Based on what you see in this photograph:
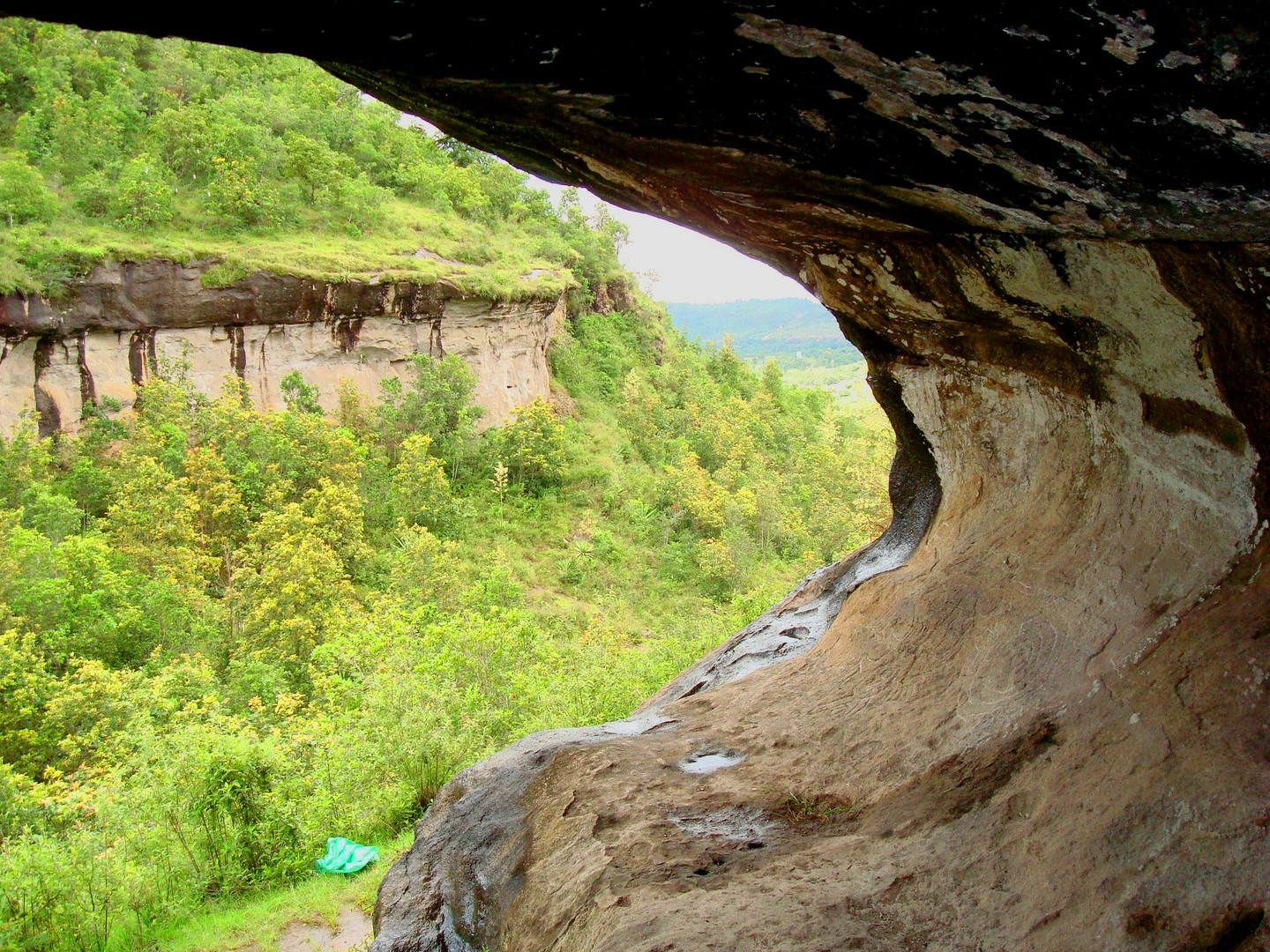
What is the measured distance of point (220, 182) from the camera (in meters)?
27.7

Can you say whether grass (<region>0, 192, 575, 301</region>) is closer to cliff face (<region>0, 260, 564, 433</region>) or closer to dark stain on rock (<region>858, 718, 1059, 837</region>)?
cliff face (<region>0, 260, 564, 433</region>)

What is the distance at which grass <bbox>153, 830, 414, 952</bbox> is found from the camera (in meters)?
8.80

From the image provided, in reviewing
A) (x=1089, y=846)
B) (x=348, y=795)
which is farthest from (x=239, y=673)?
(x=1089, y=846)

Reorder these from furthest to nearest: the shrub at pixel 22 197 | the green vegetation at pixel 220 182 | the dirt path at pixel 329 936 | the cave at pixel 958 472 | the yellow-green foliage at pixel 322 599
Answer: the green vegetation at pixel 220 182 → the shrub at pixel 22 197 → the yellow-green foliage at pixel 322 599 → the dirt path at pixel 329 936 → the cave at pixel 958 472

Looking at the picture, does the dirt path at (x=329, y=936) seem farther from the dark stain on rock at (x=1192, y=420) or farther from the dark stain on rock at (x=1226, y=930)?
the dark stain on rock at (x=1192, y=420)

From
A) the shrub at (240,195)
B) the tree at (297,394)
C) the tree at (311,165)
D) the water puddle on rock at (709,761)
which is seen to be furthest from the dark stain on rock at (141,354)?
the water puddle on rock at (709,761)

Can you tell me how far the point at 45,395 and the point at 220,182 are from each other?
9402 millimetres

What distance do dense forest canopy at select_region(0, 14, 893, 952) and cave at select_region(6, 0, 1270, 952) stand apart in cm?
566

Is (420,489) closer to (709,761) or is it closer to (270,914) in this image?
(270,914)

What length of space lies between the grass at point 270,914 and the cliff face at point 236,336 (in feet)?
65.1

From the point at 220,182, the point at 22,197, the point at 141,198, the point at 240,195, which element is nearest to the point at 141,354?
the point at 141,198

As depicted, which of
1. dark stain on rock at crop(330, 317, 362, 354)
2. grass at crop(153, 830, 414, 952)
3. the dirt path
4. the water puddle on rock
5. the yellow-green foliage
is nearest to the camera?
the water puddle on rock

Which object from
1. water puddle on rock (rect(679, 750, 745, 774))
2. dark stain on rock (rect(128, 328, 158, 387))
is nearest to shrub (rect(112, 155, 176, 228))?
dark stain on rock (rect(128, 328, 158, 387))

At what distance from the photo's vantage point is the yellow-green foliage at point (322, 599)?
417 inches
